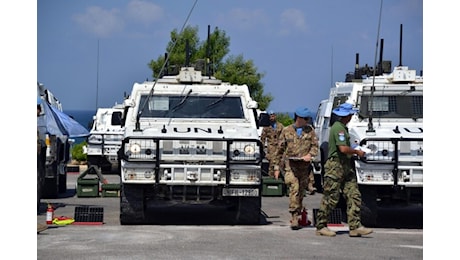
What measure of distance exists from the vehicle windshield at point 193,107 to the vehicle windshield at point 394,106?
2.01 m

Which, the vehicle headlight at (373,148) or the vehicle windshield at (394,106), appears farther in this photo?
the vehicle windshield at (394,106)

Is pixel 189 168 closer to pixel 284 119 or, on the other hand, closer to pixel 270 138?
pixel 270 138

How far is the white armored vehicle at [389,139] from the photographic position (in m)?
12.5

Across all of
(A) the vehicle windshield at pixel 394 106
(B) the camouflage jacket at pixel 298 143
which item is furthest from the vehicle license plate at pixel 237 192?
(A) the vehicle windshield at pixel 394 106

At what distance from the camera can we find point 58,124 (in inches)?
700

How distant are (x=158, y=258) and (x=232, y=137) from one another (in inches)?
129

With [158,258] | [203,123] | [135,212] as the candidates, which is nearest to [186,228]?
[135,212]

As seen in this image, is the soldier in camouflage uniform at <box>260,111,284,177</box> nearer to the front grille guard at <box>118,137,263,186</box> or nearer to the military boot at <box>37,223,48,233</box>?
the front grille guard at <box>118,137,263,186</box>

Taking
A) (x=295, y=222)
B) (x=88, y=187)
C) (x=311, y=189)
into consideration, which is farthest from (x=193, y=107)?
(x=311, y=189)

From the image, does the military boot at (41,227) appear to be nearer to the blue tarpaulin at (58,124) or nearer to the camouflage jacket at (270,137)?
the blue tarpaulin at (58,124)

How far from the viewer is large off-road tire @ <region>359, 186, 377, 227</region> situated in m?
12.7

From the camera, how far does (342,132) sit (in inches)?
464

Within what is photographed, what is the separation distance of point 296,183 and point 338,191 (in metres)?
1.16
